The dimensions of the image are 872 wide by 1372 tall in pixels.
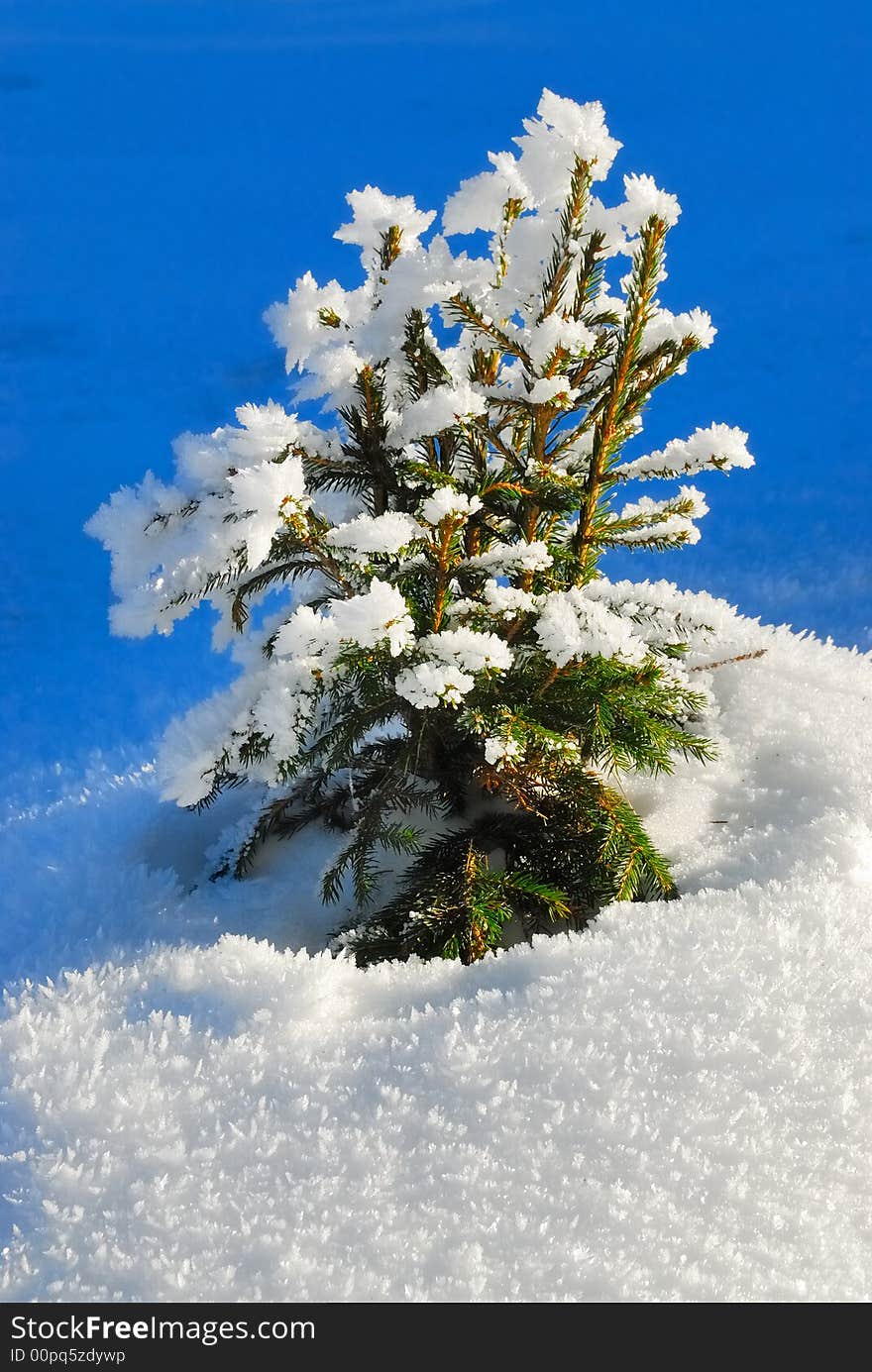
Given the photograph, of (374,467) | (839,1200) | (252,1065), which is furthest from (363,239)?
(839,1200)

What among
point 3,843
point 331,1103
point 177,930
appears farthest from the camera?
point 3,843

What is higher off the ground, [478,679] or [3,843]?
[3,843]

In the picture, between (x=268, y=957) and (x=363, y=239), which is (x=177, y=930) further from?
(x=363, y=239)

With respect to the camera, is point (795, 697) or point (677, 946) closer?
point (677, 946)

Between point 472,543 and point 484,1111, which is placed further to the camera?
point 472,543

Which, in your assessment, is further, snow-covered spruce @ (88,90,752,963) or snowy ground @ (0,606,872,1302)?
snow-covered spruce @ (88,90,752,963)
